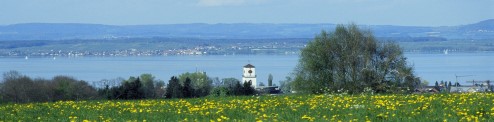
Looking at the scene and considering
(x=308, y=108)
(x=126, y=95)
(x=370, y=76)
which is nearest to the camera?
(x=308, y=108)

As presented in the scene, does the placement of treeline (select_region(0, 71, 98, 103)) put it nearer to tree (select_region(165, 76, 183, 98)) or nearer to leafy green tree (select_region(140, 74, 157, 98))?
leafy green tree (select_region(140, 74, 157, 98))

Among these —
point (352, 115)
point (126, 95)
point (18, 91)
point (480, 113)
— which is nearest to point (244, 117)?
point (352, 115)

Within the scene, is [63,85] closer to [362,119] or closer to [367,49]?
[367,49]

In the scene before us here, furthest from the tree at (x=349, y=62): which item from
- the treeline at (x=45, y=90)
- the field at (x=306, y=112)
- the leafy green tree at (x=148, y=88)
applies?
the field at (x=306, y=112)

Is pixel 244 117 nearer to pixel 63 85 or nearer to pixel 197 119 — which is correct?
pixel 197 119

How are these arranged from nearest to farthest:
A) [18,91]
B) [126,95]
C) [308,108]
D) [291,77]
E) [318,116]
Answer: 1. [318,116]
2. [308,108]
3. [126,95]
4. [291,77]
5. [18,91]

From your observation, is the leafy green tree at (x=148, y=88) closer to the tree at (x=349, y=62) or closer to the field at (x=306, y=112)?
the tree at (x=349, y=62)

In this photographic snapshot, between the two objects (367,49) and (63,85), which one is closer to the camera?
(367,49)

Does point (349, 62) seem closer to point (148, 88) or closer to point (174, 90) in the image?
point (174, 90)

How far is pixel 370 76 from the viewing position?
1828 inches

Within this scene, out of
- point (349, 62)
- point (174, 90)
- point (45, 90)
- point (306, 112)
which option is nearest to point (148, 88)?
point (45, 90)

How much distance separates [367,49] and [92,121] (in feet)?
118

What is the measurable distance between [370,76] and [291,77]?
5239 mm

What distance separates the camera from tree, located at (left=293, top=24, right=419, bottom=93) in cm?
4672
